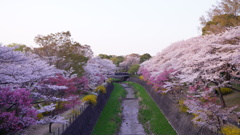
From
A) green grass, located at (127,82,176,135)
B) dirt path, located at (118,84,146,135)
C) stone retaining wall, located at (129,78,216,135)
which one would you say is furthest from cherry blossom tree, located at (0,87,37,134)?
green grass, located at (127,82,176,135)

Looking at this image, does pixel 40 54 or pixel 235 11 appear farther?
pixel 40 54

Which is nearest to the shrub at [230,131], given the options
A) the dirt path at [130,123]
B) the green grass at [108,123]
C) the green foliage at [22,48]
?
the dirt path at [130,123]

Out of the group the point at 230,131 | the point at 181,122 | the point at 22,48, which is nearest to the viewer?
the point at 230,131

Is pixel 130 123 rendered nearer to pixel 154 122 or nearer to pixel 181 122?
pixel 154 122

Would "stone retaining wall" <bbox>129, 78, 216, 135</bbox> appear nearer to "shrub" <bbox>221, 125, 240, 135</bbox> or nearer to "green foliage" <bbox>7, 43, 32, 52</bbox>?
"shrub" <bbox>221, 125, 240, 135</bbox>

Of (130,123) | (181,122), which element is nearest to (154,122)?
(130,123)

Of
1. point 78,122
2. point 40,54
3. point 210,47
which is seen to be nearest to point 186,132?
point 210,47

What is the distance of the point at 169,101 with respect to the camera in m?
25.0

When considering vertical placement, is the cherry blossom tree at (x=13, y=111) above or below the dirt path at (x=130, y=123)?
above

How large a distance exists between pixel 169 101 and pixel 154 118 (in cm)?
293

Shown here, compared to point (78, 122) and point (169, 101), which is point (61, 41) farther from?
point (169, 101)

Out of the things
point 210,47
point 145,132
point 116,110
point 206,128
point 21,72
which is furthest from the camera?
point 116,110

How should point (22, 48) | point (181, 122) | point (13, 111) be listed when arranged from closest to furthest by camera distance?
1. point (13, 111)
2. point (181, 122)
3. point (22, 48)

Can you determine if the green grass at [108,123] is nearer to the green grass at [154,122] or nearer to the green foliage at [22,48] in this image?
the green grass at [154,122]
